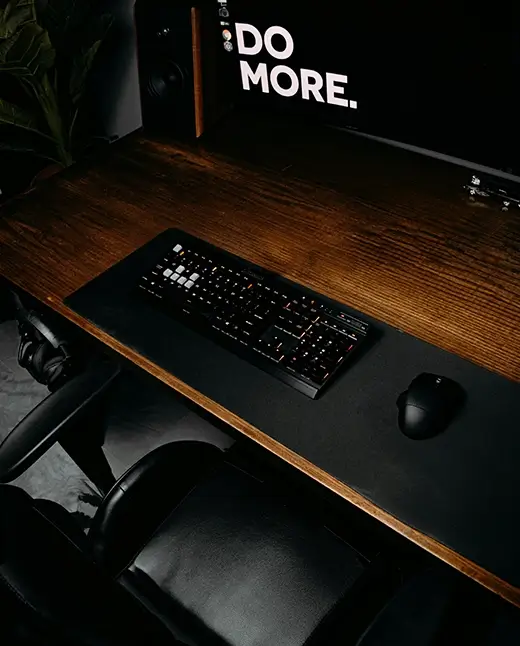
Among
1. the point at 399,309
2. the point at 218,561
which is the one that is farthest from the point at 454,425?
the point at 218,561

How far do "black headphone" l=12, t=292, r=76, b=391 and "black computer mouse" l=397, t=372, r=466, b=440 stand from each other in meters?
0.56

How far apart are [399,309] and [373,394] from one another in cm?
18

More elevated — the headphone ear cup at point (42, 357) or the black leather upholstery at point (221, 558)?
the headphone ear cup at point (42, 357)

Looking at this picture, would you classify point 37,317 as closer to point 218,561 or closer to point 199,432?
point 218,561

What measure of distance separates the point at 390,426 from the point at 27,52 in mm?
1223

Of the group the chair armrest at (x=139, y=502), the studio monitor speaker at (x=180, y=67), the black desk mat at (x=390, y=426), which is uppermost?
the studio monitor speaker at (x=180, y=67)

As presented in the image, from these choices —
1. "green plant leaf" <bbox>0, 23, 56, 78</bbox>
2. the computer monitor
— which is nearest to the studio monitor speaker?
the computer monitor

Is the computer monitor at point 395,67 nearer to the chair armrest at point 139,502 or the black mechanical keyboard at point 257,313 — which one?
the black mechanical keyboard at point 257,313

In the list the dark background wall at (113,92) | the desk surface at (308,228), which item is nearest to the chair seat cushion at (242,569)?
the desk surface at (308,228)

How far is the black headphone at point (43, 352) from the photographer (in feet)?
3.51

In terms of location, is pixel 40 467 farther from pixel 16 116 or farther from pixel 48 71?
pixel 48 71

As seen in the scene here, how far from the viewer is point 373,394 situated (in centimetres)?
90

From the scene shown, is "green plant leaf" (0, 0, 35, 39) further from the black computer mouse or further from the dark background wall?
the black computer mouse

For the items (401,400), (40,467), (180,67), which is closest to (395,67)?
(180,67)
